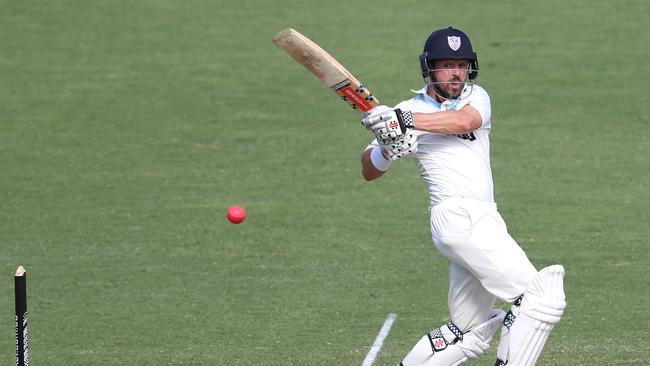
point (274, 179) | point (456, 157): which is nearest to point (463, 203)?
point (456, 157)

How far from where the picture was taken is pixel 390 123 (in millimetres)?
5996

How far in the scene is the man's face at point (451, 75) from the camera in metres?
6.37

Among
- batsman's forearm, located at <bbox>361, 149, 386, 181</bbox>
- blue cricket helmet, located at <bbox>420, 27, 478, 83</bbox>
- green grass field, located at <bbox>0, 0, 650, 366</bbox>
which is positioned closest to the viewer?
blue cricket helmet, located at <bbox>420, 27, 478, 83</bbox>

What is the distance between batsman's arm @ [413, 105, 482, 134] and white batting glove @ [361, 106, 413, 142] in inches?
2.2

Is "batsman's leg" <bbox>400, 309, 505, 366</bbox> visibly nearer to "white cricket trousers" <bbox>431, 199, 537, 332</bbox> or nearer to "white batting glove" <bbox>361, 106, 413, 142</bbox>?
"white cricket trousers" <bbox>431, 199, 537, 332</bbox>

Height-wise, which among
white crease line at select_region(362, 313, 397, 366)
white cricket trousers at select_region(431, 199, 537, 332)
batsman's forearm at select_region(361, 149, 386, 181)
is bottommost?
white crease line at select_region(362, 313, 397, 366)

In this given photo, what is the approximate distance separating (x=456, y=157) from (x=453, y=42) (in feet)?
1.99

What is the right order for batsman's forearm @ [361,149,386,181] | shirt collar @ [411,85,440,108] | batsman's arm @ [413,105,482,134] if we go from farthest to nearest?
batsman's forearm @ [361,149,386,181] < shirt collar @ [411,85,440,108] < batsman's arm @ [413,105,482,134]

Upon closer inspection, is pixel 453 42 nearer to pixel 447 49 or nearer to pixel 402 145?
pixel 447 49

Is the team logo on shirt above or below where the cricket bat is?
below

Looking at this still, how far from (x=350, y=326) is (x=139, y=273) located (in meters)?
2.03

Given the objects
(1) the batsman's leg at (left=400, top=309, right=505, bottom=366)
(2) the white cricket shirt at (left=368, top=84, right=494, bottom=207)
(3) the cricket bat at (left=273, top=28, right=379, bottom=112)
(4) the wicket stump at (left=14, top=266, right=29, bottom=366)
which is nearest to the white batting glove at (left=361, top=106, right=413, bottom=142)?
(2) the white cricket shirt at (left=368, top=84, right=494, bottom=207)

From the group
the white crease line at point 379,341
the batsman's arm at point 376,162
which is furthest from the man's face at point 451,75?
the white crease line at point 379,341

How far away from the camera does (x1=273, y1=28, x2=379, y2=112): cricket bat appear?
20.7 ft
